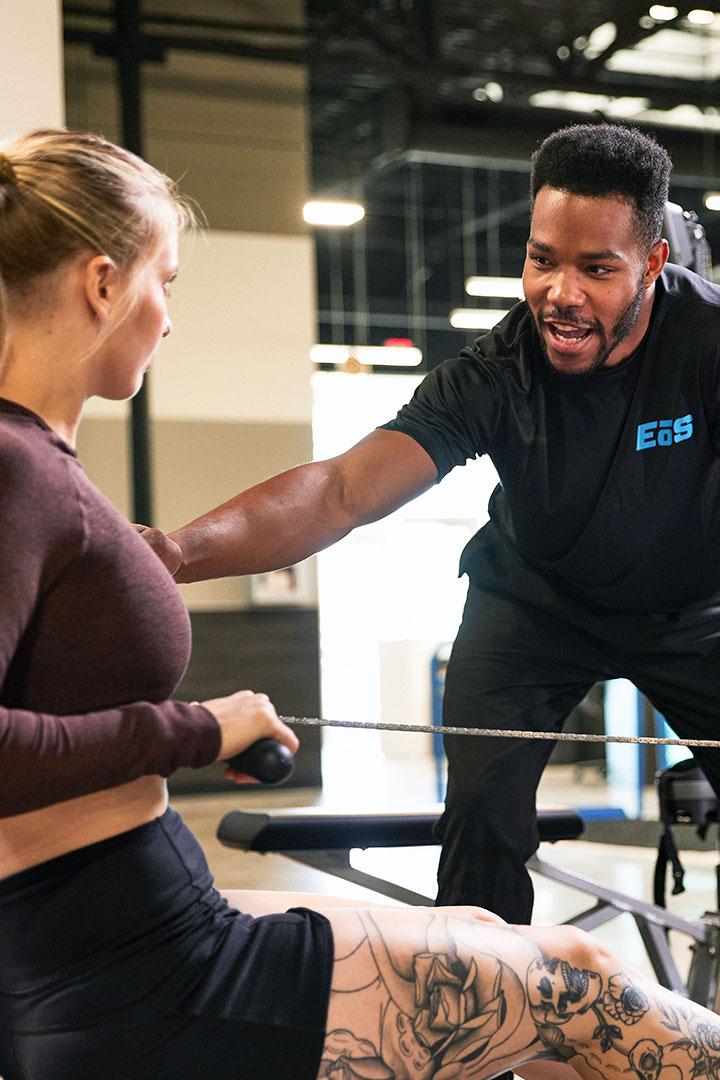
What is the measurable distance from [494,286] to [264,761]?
10.7 m

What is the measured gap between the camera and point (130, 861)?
116 cm

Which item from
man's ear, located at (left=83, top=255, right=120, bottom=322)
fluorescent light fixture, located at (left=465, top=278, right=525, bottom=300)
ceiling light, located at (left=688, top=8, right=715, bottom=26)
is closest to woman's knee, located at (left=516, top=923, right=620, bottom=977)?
man's ear, located at (left=83, top=255, right=120, bottom=322)

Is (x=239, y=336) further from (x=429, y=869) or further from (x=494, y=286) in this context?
(x=494, y=286)

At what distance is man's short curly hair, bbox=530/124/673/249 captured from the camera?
203cm

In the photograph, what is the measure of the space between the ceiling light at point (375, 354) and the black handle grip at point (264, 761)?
1107cm

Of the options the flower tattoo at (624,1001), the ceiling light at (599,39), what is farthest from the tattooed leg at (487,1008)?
the ceiling light at (599,39)

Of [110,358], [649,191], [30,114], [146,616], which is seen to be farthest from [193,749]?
[30,114]

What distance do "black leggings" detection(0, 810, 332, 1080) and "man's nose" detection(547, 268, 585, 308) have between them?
1143 millimetres

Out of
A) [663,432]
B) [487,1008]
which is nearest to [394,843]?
[663,432]

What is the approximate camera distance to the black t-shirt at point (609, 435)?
2137 millimetres

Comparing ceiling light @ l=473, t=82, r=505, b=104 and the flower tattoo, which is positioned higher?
ceiling light @ l=473, t=82, r=505, b=104

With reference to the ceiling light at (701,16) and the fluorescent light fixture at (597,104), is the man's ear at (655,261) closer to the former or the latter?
the ceiling light at (701,16)

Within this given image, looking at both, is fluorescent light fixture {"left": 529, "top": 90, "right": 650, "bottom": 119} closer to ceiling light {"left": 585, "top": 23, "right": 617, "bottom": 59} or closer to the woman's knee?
ceiling light {"left": 585, "top": 23, "right": 617, "bottom": 59}

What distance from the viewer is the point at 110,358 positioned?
49.6 inches
